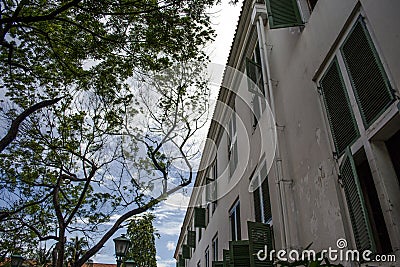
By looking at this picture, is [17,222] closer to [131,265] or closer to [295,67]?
[131,265]

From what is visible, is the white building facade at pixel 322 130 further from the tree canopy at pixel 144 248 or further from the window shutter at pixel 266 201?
the tree canopy at pixel 144 248

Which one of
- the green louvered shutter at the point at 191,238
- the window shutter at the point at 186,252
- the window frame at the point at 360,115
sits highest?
the green louvered shutter at the point at 191,238

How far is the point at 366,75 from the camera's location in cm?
339

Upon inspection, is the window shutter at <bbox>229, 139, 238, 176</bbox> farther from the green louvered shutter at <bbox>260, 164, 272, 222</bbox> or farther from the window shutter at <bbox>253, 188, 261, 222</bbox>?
the green louvered shutter at <bbox>260, 164, 272, 222</bbox>

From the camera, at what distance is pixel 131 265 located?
946cm

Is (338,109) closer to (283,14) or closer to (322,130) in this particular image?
(322,130)

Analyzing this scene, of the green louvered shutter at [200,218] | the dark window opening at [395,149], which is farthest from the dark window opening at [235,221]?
the dark window opening at [395,149]

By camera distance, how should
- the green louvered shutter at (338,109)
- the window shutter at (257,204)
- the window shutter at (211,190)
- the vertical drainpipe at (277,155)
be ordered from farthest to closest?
the window shutter at (211,190) → the window shutter at (257,204) → the vertical drainpipe at (277,155) → the green louvered shutter at (338,109)

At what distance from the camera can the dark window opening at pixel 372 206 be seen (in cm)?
295

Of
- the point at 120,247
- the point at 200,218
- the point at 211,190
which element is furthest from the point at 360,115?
the point at 200,218

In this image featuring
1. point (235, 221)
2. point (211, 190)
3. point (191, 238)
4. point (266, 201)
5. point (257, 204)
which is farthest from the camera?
point (191, 238)

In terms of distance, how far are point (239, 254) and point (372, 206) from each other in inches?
130

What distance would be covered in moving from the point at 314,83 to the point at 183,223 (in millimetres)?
20200

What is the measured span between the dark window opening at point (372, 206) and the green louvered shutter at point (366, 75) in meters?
0.50
